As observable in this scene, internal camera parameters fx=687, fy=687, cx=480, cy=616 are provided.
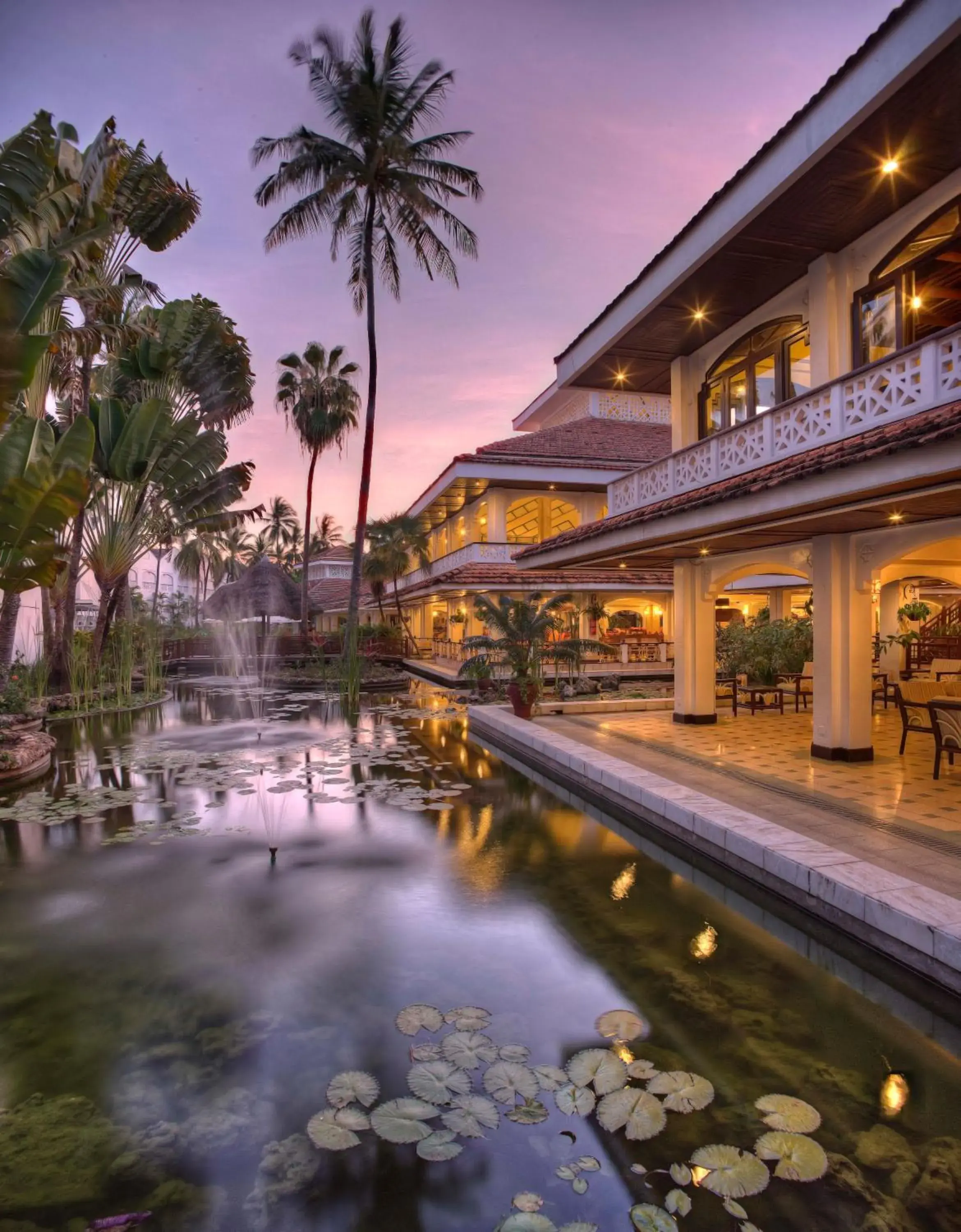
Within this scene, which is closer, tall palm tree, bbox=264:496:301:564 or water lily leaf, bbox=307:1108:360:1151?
water lily leaf, bbox=307:1108:360:1151

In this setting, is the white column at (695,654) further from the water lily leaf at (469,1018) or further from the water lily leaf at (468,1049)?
the water lily leaf at (468,1049)

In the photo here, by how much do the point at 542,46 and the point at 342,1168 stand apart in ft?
46.3

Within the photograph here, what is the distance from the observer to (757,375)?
1184 cm

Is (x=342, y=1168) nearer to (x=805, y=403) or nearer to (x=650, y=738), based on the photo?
(x=805, y=403)

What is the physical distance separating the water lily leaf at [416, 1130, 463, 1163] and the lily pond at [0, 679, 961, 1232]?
0.01 metres

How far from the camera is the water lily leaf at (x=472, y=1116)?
3.12m

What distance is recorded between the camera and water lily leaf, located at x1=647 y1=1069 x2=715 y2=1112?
10.7 feet

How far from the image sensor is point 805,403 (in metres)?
8.59

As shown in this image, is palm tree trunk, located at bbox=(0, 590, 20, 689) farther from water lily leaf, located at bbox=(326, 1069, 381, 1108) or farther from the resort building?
water lily leaf, located at bbox=(326, 1069, 381, 1108)

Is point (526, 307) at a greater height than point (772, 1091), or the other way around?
point (526, 307)

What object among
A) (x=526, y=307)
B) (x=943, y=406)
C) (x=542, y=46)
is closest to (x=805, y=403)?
(x=943, y=406)

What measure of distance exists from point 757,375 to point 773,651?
7.50 metres

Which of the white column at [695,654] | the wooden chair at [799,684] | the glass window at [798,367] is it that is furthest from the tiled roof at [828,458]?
the wooden chair at [799,684]

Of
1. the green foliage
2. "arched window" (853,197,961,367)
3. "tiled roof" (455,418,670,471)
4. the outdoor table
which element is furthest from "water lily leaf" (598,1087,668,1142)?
"tiled roof" (455,418,670,471)
